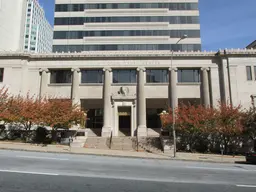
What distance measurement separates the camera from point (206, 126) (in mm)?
25688

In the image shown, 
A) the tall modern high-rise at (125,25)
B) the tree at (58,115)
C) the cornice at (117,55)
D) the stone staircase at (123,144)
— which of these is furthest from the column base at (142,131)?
the tall modern high-rise at (125,25)

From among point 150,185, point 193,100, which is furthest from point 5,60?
point 150,185

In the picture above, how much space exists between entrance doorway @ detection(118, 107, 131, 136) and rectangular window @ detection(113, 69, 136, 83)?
4373mm

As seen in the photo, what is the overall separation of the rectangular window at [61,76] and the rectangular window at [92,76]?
2224mm

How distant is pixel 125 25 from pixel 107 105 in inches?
885

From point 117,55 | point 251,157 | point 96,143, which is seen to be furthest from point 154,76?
point 251,157

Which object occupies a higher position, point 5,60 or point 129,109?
point 5,60

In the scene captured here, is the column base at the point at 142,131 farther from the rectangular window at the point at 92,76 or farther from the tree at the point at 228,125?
the tree at the point at 228,125

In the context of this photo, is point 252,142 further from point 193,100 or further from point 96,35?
point 96,35

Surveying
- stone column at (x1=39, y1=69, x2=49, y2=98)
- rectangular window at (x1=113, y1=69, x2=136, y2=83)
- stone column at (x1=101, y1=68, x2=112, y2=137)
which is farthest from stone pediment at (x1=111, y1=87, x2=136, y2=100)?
stone column at (x1=39, y1=69, x2=49, y2=98)

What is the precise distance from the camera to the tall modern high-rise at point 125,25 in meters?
50.2

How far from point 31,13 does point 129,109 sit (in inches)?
5078

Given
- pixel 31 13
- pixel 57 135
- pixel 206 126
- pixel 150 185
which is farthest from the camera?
pixel 31 13

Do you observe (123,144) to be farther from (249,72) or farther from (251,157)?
(249,72)
